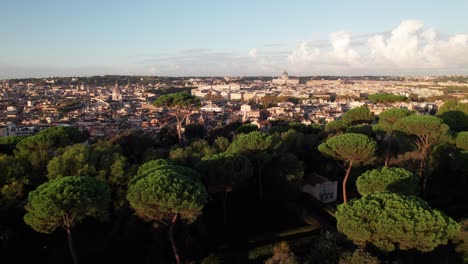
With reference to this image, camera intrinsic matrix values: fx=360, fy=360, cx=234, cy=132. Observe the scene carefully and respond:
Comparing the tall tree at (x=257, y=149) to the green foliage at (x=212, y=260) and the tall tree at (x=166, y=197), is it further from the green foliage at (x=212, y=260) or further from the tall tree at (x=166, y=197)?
the tall tree at (x=166, y=197)

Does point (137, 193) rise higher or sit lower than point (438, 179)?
higher

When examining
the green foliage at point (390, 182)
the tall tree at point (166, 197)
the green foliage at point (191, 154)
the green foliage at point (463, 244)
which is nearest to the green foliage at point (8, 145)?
the green foliage at point (191, 154)

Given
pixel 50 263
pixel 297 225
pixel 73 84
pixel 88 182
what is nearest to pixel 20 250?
pixel 50 263

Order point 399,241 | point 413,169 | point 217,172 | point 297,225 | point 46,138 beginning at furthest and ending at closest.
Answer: point 46,138 < point 413,169 < point 297,225 < point 217,172 < point 399,241

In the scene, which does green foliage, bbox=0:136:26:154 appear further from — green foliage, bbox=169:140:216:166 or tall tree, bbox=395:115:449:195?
tall tree, bbox=395:115:449:195

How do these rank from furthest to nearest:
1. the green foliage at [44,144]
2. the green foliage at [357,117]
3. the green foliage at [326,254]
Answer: the green foliage at [357,117] < the green foliage at [44,144] < the green foliage at [326,254]

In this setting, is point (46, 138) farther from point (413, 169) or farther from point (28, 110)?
point (28, 110)

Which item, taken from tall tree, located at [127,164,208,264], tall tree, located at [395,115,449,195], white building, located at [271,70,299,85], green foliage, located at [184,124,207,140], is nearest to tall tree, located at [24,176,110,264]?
tall tree, located at [127,164,208,264]
